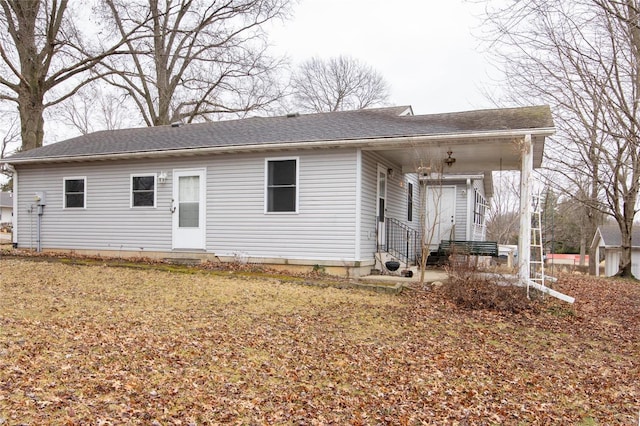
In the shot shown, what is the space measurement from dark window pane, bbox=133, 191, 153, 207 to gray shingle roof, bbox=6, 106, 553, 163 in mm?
1100

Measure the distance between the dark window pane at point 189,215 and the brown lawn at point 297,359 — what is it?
358 cm

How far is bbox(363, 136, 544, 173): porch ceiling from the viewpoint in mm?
9328

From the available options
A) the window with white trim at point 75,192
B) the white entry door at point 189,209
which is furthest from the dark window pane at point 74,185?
the white entry door at point 189,209

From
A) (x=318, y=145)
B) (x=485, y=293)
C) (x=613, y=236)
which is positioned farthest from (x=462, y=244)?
(x=613, y=236)

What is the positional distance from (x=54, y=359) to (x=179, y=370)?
1.12m

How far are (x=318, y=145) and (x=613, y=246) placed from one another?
25.6 metres

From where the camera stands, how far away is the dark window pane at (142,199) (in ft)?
39.4

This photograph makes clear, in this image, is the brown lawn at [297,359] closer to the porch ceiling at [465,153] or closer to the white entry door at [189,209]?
the porch ceiling at [465,153]

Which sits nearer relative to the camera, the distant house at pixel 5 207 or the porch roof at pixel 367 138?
the porch roof at pixel 367 138

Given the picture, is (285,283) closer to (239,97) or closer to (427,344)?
(427,344)

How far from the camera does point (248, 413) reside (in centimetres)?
362

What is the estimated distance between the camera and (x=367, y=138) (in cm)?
966

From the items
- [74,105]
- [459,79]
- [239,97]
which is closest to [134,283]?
[459,79]

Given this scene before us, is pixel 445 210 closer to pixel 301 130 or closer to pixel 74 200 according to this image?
pixel 301 130
